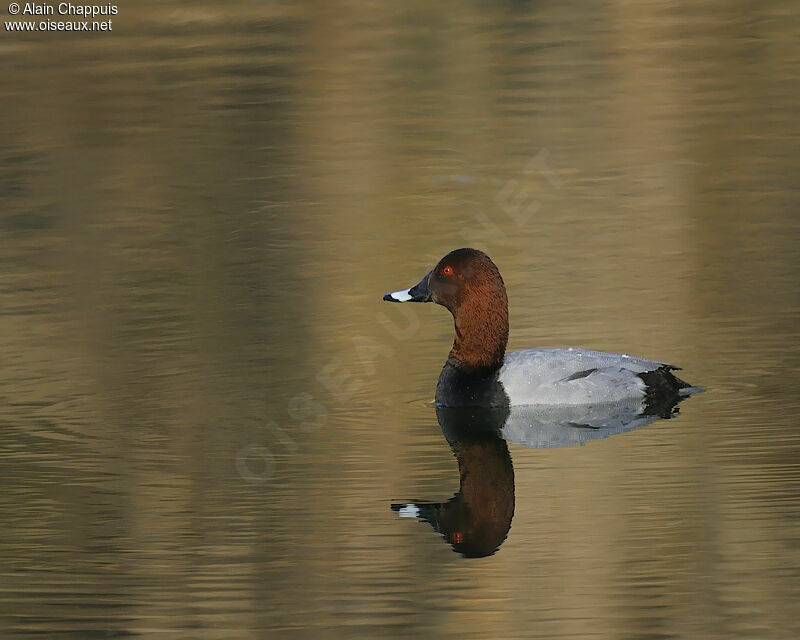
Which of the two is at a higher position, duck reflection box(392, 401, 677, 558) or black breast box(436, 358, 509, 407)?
black breast box(436, 358, 509, 407)

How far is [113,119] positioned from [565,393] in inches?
412

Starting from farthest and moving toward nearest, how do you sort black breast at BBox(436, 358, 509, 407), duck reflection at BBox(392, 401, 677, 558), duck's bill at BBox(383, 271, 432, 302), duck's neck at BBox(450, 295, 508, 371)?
duck's bill at BBox(383, 271, 432, 302) < duck's neck at BBox(450, 295, 508, 371) < black breast at BBox(436, 358, 509, 407) < duck reflection at BBox(392, 401, 677, 558)

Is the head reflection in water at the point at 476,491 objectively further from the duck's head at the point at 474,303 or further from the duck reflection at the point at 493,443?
the duck's head at the point at 474,303

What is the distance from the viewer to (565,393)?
404 inches

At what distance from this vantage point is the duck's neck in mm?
10586

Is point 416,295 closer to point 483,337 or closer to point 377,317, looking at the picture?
point 483,337

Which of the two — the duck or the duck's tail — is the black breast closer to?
the duck

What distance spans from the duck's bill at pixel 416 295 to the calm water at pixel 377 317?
491mm

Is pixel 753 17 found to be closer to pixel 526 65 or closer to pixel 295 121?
pixel 526 65

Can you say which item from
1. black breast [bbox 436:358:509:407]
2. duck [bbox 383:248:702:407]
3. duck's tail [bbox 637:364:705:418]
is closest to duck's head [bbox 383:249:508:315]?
duck [bbox 383:248:702:407]

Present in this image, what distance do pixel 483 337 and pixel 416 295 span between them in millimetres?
598

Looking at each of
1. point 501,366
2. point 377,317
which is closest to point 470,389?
point 501,366

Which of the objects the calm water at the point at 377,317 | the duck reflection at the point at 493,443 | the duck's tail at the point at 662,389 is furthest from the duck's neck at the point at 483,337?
the duck's tail at the point at 662,389

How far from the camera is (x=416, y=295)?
1095 cm
